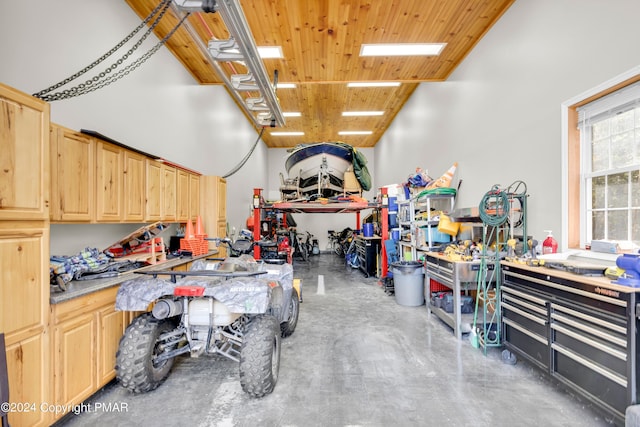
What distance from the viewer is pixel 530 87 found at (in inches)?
131

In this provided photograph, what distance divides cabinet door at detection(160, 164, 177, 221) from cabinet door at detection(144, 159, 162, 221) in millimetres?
74

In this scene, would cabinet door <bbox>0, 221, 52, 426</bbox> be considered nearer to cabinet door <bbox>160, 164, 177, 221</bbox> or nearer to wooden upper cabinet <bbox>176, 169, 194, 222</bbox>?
cabinet door <bbox>160, 164, 177, 221</bbox>

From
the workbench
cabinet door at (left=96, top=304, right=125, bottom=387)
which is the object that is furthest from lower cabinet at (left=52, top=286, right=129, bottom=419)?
the workbench

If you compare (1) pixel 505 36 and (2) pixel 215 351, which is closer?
(2) pixel 215 351

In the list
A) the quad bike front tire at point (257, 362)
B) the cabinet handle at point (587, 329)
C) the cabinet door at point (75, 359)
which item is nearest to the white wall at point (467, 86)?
the cabinet door at point (75, 359)

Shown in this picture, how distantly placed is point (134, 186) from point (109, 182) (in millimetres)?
383

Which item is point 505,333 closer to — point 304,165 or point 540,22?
point 540,22

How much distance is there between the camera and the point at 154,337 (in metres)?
2.23

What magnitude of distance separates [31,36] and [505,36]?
4.90 m

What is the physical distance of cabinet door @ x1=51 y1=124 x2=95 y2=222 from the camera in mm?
2154

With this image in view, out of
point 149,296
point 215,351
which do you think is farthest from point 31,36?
point 215,351

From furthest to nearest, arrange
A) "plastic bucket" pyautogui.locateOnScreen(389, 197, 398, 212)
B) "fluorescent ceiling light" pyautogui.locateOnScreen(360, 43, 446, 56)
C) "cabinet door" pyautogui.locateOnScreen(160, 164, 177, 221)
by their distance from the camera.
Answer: "plastic bucket" pyautogui.locateOnScreen(389, 197, 398, 212), "fluorescent ceiling light" pyautogui.locateOnScreen(360, 43, 446, 56), "cabinet door" pyautogui.locateOnScreen(160, 164, 177, 221)

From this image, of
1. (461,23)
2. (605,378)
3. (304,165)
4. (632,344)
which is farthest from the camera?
(304,165)

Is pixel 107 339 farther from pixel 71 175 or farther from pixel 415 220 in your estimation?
pixel 415 220
